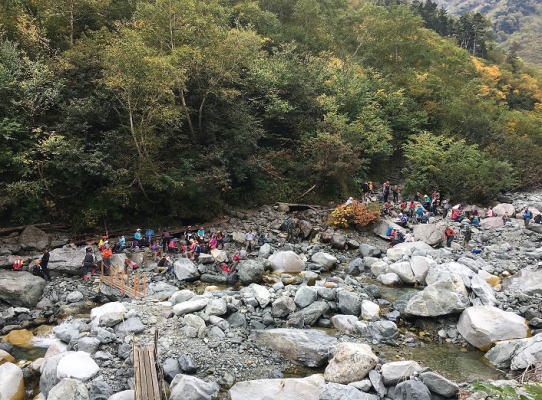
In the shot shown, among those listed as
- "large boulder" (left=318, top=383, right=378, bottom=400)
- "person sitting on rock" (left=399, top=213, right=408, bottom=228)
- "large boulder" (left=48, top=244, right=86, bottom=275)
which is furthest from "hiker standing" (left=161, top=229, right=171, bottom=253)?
"person sitting on rock" (left=399, top=213, right=408, bottom=228)

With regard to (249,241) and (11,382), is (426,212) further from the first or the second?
(11,382)

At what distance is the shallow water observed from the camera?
10258mm

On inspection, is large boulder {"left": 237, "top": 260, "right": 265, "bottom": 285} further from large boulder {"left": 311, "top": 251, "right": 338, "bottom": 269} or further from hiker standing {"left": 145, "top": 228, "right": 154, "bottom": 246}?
hiker standing {"left": 145, "top": 228, "right": 154, "bottom": 246}

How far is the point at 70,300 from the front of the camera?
14625mm

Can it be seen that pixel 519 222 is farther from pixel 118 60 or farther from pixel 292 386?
pixel 118 60

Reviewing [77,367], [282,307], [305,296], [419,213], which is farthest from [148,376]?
[419,213]

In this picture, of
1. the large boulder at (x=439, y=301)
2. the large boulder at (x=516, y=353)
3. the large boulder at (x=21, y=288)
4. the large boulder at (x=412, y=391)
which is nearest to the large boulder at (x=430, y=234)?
the large boulder at (x=439, y=301)

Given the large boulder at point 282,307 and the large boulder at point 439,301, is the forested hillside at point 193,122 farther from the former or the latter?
the large boulder at point 439,301

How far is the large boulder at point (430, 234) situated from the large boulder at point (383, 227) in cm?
106

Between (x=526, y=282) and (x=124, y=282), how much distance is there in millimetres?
16109

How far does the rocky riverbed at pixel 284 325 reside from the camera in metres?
9.45

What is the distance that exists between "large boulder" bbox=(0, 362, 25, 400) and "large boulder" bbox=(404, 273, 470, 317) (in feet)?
38.4

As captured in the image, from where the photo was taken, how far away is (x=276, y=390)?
8891mm

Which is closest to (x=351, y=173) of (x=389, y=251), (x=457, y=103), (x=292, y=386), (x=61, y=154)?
(x=389, y=251)
